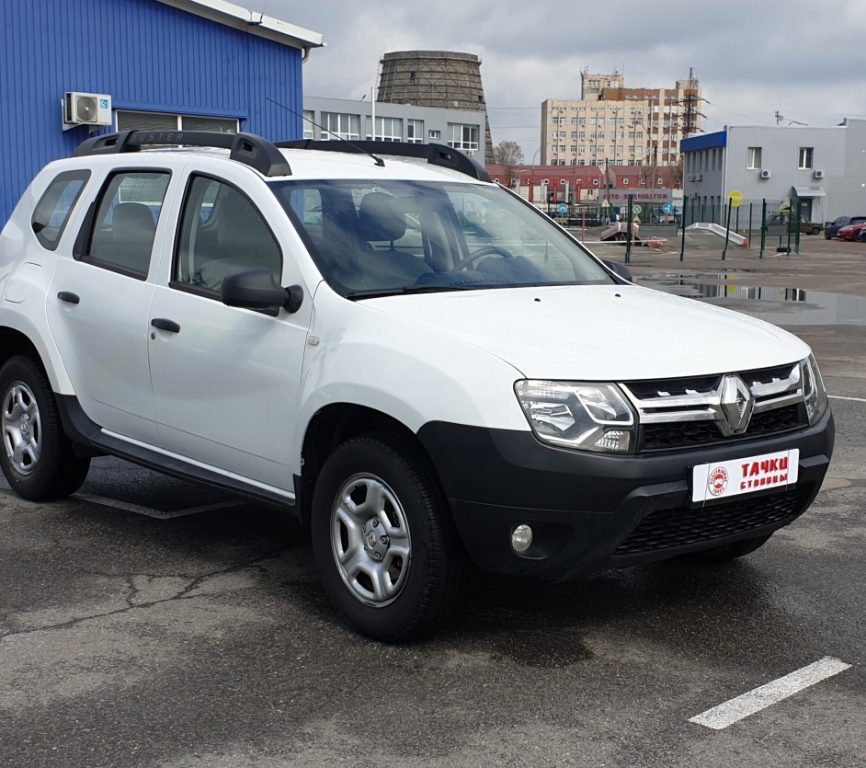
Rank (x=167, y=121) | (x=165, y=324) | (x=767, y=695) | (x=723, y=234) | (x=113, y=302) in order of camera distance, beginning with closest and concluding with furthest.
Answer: (x=767, y=695), (x=165, y=324), (x=113, y=302), (x=167, y=121), (x=723, y=234)

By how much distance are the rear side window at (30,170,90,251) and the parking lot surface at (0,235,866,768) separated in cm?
139

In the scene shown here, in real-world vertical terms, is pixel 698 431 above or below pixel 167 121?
below

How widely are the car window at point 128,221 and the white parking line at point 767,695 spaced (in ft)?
10.0

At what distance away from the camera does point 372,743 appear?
11.1ft

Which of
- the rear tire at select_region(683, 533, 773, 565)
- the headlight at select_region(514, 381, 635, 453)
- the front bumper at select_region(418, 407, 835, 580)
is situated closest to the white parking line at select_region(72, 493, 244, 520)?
the rear tire at select_region(683, 533, 773, 565)

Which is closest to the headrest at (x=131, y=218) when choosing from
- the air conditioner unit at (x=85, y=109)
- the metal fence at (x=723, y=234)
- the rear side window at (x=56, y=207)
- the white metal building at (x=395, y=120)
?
the rear side window at (x=56, y=207)

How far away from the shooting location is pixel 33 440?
6055 millimetres

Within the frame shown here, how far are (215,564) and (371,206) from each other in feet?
5.50

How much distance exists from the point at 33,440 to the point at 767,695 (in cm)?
390

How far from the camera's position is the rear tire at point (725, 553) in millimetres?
4980

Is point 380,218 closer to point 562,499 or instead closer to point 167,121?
point 562,499

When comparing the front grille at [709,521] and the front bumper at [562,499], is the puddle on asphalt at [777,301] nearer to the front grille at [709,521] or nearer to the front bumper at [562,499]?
the front grille at [709,521]

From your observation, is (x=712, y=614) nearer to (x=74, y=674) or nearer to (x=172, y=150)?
(x=74, y=674)

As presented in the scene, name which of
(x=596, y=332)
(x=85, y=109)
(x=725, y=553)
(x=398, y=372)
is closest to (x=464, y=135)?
(x=85, y=109)
